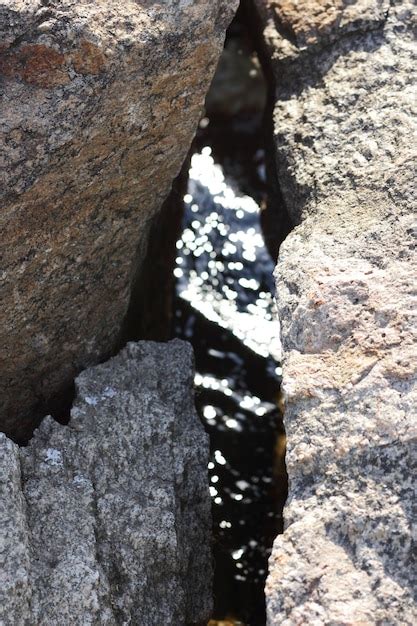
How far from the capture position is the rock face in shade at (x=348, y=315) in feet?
5.04

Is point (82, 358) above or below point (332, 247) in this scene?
below

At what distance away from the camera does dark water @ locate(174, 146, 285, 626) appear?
8.00 ft

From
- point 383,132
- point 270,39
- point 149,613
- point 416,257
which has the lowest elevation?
point 149,613

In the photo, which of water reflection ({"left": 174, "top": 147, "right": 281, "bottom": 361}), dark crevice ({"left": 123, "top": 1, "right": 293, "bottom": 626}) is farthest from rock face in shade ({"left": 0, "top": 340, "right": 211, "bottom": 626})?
water reflection ({"left": 174, "top": 147, "right": 281, "bottom": 361})

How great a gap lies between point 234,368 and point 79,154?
1.12m

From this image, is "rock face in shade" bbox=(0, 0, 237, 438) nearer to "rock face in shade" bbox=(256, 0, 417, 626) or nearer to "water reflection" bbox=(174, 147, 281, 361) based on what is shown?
"rock face in shade" bbox=(256, 0, 417, 626)

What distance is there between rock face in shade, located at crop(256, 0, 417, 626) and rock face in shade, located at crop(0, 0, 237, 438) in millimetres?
350

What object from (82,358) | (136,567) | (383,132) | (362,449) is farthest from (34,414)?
(383,132)

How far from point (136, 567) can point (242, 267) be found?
1.51 meters

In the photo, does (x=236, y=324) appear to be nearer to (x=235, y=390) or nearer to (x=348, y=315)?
(x=235, y=390)

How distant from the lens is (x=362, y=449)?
5.28 feet

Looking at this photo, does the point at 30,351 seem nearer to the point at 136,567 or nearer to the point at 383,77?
the point at 136,567

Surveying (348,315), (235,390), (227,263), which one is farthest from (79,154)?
(227,263)

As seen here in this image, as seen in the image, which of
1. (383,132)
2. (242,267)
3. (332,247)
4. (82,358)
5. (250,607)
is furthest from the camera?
(242,267)
